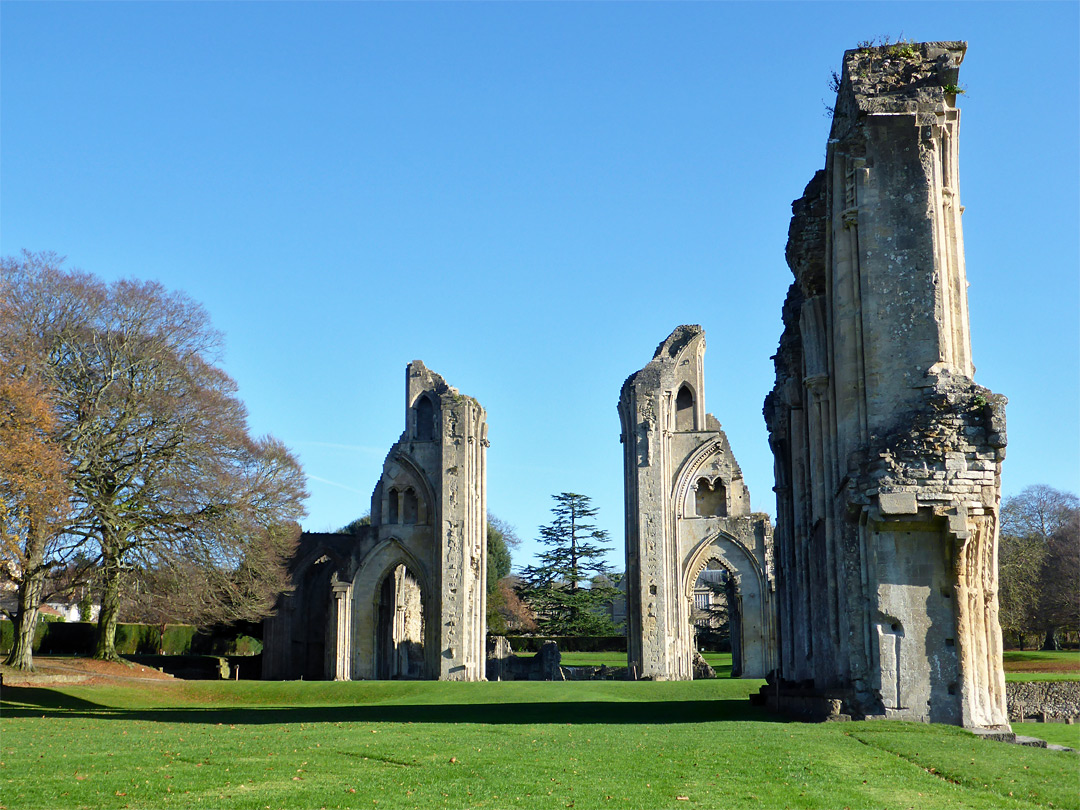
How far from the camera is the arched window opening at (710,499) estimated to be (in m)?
39.8

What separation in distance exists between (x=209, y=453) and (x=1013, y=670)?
25529mm

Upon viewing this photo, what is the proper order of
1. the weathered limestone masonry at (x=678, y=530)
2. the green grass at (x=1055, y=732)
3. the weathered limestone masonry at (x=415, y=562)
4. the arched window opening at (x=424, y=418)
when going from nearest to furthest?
the green grass at (x=1055, y=732), the weathered limestone masonry at (x=678, y=530), the weathered limestone masonry at (x=415, y=562), the arched window opening at (x=424, y=418)

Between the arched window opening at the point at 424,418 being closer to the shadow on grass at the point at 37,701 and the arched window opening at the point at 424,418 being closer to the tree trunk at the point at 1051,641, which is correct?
the shadow on grass at the point at 37,701

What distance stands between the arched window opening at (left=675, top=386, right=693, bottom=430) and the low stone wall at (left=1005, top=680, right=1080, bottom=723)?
17.9 m

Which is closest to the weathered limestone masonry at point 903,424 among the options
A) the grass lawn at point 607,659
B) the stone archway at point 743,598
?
the stone archway at point 743,598

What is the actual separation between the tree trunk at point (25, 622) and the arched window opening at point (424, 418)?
15280 millimetres

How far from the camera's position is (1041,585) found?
4378cm

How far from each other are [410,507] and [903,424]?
27268mm

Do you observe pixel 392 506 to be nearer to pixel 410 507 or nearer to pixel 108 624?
pixel 410 507

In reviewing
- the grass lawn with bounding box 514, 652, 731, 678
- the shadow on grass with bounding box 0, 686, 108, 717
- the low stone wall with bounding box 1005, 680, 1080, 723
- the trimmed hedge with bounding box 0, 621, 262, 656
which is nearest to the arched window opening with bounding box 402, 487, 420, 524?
the grass lawn with bounding box 514, 652, 731, 678

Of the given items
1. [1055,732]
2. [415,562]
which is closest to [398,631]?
[415,562]

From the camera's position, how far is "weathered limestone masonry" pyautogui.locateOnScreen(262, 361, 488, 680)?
3950cm

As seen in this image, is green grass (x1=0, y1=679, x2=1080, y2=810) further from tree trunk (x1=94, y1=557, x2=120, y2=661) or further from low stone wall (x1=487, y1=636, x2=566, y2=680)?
low stone wall (x1=487, y1=636, x2=566, y2=680)

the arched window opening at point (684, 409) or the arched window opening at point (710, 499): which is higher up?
the arched window opening at point (684, 409)
